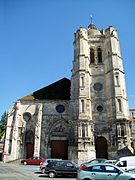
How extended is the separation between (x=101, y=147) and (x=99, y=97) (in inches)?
262

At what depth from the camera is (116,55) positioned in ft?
91.2

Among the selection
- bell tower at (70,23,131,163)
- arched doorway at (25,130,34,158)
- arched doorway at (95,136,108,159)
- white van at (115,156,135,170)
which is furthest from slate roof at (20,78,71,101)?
white van at (115,156,135,170)

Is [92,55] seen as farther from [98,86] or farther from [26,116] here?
[26,116]

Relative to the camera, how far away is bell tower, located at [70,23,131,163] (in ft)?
76.1

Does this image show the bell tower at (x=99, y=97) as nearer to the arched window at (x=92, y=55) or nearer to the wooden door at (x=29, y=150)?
the arched window at (x=92, y=55)

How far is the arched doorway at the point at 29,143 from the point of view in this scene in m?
26.1

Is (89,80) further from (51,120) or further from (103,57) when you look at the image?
(51,120)

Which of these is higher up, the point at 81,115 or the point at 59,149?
the point at 81,115

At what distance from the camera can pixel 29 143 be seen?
2662cm

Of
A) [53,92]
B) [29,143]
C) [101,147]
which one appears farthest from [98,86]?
[29,143]

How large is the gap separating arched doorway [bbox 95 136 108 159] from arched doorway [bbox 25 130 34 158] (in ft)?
28.4

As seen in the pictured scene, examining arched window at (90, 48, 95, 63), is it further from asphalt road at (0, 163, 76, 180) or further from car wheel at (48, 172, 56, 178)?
car wheel at (48, 172, 56, 178)

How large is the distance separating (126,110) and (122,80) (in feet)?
14.2

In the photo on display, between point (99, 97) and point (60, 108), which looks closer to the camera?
point (99, 97)
